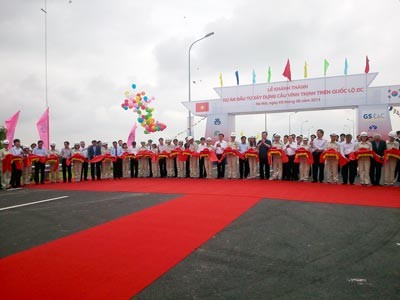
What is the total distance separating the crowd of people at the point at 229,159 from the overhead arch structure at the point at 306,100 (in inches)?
261

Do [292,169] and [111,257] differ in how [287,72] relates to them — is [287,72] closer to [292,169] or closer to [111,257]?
[292,169]

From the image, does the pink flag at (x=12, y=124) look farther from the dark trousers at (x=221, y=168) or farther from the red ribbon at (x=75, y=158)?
the dark trousers at (x=221, y=168)

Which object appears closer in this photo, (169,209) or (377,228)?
(377,228)

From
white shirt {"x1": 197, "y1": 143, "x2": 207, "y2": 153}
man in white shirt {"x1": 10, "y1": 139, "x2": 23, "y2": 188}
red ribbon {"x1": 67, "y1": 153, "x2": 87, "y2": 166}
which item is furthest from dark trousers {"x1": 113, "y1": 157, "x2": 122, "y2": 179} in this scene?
white shirt {"x1": 197, "y1": 143, "x2": 207, "y2": 153}

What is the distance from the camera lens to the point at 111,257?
3846mm

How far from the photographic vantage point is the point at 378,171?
10.4m

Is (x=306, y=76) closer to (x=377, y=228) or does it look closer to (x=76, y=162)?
(x=76, y=162)

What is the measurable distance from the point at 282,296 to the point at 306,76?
1987cm

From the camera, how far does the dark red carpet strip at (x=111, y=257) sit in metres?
2.98

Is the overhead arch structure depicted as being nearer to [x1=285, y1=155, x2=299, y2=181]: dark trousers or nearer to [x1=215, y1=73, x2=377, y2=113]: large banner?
[x1=215, y1=73, x2=377, y2=113]: large banner

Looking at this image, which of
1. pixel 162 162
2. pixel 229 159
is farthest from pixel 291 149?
pixel 162 162

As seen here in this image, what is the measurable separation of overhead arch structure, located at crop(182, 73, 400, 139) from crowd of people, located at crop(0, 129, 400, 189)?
6635 millimetres

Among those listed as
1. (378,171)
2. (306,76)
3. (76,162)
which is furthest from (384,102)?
(76,162)

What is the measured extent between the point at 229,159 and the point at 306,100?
9.17m
